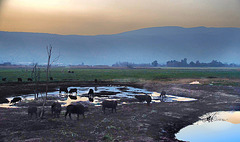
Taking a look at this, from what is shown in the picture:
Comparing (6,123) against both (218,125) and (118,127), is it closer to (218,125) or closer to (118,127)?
(118,127)

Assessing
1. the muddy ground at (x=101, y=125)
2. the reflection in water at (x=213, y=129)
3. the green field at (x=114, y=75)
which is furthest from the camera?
the green field at (x=114, y=75)

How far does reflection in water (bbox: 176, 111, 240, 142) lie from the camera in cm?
1370

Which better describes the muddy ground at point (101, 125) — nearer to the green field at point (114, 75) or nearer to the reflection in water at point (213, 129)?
the reflection in water at point (213, 129)

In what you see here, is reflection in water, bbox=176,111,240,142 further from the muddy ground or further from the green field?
the green field

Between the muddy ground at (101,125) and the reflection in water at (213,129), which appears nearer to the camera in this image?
the muddy ground at (101,125)

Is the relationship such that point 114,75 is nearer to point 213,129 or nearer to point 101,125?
point 213,129

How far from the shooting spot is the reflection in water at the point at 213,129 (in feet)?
45.0

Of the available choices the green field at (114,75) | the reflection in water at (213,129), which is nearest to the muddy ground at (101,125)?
the reflection in water at (213,129)

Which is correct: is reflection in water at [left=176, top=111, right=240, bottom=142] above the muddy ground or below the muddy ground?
below

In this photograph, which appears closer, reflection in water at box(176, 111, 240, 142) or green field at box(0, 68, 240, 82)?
reflection in water at box(176, 111, 240, 142)

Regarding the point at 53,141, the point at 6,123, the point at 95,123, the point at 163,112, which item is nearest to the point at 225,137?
the point at 163,112

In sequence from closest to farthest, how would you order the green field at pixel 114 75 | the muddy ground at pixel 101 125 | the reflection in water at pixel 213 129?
the muddy ground at pixel 101 125
the reflection in water at pixel 213 129
the green field at pixel 114 75

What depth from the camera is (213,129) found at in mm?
15328

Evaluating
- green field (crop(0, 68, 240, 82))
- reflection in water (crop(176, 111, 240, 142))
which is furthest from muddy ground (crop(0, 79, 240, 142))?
green field (crop(0, 68, 240, 82))
